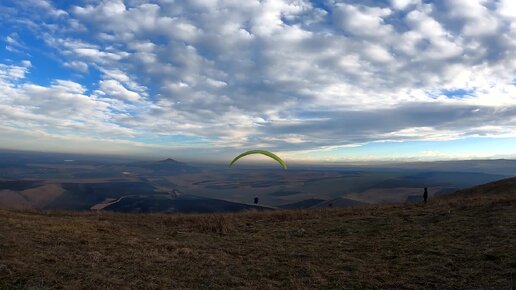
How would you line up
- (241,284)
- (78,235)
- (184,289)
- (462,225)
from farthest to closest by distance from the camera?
(462,225), (78,235), (241,284), (184,289)

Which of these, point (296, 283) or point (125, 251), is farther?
point (125, 251)

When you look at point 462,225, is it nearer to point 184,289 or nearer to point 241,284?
point 241,284

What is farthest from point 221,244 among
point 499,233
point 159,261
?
point 499,233

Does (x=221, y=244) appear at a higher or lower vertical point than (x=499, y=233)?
lower
